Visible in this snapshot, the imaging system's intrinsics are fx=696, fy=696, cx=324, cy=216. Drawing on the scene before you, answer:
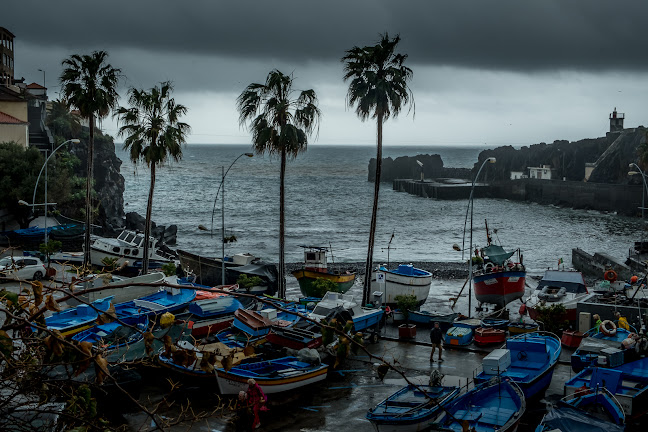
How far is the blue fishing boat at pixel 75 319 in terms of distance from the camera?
25438 millimetres

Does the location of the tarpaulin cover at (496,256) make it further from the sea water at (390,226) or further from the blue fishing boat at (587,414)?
the blue fishing boat at (587,414)

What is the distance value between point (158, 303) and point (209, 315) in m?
2.78

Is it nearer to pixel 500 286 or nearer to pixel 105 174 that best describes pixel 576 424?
pixel 500 286

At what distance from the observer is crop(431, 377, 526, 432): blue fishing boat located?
17297 mm

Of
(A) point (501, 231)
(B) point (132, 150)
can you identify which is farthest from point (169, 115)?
(A) point (501, 231)

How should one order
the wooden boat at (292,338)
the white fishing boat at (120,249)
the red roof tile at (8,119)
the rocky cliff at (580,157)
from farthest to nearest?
the rocky cliff at (580,157) → the red roof tile at (8,119) → the white fishing boat at (120,249) → the wooden boat at (292,338)

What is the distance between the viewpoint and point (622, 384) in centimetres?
2023

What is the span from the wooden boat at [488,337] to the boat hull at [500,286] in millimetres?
8039

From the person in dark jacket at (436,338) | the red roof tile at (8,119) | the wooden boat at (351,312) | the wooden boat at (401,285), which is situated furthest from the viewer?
the red roof tile at (8,119)

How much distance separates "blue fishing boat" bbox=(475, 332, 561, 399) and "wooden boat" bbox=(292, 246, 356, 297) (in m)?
15.6

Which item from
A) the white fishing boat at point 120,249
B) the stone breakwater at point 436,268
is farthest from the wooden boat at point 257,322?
A: the stone breakwater at point 436,268

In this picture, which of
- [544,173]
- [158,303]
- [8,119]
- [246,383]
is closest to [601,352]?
[246,383]

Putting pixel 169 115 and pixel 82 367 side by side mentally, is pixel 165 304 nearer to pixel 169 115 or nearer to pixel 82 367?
pixel 169 115

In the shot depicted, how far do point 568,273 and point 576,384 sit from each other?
19.1m
